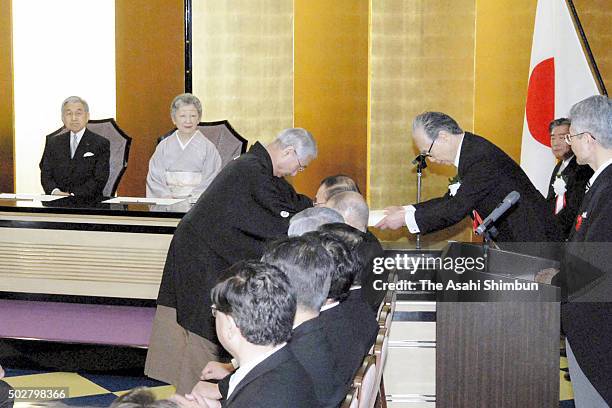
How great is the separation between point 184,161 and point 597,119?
300 centimetres

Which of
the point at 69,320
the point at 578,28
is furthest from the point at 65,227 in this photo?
the point at 578,28

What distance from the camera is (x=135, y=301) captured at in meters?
4.33

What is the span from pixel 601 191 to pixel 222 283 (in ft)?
4.47

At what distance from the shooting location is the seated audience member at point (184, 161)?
5.32m

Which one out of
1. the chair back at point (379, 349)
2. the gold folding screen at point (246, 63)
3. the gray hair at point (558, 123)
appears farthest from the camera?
the gold folding screen at point (246, 63)

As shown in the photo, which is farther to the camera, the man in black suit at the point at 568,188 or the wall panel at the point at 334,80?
the wall panel at the point at 334,80

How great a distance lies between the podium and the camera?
3.01 metres

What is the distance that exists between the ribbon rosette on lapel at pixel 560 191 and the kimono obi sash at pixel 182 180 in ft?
6.39

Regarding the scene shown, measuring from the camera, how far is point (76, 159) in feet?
18.4

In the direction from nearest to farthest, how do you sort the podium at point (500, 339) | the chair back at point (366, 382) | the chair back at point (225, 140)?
the chair back at point (366, 382) → the podium at point (500, 339) → the chair back at point (225, 140)

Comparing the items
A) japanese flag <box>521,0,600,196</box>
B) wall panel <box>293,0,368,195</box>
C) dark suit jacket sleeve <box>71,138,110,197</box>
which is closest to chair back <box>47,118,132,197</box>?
dark suit jacket sleeve <box>71,138,110,197</box>

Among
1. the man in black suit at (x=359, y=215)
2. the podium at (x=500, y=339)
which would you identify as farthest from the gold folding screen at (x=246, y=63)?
the podium at (x=500, y=339)

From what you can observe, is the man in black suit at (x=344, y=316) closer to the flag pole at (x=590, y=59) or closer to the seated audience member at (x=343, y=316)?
the seated audience member at (x=343, y=316)

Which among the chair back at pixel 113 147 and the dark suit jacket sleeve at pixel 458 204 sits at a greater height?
the chair back at pixel 113 147
